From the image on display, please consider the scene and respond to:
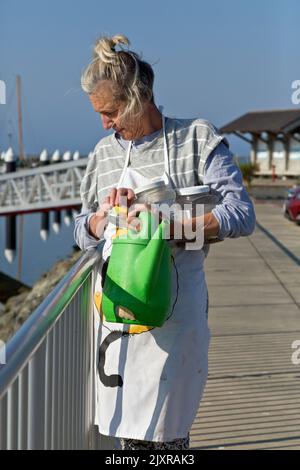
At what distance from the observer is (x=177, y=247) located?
10.1ft

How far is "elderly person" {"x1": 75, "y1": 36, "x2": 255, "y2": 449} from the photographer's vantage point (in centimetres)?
302

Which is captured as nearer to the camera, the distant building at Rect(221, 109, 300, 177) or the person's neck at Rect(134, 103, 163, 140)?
the person's neck at Rect(134, 103, 163, 140)

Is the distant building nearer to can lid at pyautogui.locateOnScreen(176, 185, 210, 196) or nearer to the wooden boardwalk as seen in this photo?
the wooden boardwalk

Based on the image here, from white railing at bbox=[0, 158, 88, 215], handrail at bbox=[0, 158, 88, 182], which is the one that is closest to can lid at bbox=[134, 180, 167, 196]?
handrail at bbox=[0, 158, 88, 182]

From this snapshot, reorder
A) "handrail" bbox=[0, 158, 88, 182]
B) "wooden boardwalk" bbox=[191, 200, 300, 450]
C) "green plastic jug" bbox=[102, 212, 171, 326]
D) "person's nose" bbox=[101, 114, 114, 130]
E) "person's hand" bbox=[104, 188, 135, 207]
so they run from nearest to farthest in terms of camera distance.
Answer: "green plastic jug" bbox=[102, 212, 171, 326] < "person's hand" bbox=[104, 188, 135, 207] < "person's nose" bbox=[101, 114, 114, 130] < "wooden boardwalk" bbox=[191, 200, 300, 450] < "handrail" bbox=[0, 158, 88, 182]

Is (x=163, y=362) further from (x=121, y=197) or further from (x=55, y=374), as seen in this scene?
(x=121, y=197)

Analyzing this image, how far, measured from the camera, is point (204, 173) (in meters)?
3.09

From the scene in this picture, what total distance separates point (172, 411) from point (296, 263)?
487 inches

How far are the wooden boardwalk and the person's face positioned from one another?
9.17 feet

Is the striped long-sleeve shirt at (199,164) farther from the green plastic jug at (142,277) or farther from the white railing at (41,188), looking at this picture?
the white railing at (41,188)

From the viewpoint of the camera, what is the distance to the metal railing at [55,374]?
97.7 inches

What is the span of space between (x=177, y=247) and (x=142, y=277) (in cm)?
24
